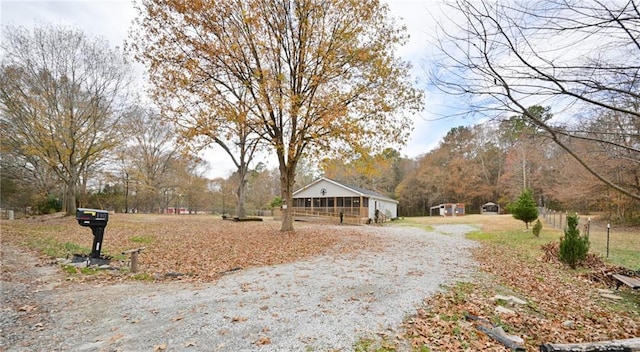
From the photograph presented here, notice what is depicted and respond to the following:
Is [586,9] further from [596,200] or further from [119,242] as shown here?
[596,200]

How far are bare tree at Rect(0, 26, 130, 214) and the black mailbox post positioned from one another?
43.6 feet

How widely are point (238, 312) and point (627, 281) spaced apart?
292 inches

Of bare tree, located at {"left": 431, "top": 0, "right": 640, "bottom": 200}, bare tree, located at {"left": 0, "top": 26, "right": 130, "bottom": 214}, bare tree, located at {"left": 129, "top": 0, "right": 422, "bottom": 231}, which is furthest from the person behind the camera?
bare tree, located at {"left": 0, "top": 26, "right": 130, "bottom": 214}

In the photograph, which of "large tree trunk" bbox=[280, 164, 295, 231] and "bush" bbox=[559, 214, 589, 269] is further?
"large tree trunk" bbox=[280, 164, 295, 231]

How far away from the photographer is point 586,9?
290 cm

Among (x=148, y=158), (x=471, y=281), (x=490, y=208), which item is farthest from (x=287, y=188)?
(x=490, y=208)

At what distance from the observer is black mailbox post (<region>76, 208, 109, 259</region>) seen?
661 cm

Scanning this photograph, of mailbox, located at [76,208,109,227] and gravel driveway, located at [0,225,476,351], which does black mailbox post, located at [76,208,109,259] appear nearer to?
mailbox, located at [76,208,109,227]

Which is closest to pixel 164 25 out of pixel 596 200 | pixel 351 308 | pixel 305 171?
pixel 351 308

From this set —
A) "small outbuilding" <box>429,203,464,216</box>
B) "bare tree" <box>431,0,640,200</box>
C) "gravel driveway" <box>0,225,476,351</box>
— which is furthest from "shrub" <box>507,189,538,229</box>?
"small outbuilding" <box>429,203,464,216</box>

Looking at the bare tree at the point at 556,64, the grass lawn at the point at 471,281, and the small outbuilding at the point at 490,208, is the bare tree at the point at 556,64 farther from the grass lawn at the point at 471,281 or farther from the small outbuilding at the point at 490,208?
the small outbuilding at the point at 490,208

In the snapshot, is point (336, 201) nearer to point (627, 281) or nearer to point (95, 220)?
point (95, 220)

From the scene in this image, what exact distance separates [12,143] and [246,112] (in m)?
16.1

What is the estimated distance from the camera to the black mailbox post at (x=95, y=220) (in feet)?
21.7
